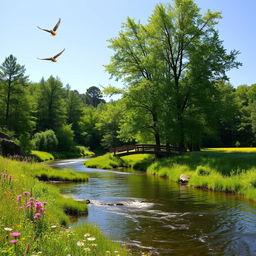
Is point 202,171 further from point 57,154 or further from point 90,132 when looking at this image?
point 90,132

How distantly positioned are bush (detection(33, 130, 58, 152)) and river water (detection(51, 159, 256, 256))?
41528 mm

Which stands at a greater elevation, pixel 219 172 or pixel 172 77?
pixel 172 77

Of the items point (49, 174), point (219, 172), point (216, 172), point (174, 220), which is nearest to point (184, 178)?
point (216, 172)

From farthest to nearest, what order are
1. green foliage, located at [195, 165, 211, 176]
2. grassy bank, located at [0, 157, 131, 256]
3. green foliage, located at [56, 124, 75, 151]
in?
green foliage, located at [56, 124, 75, 151] < green foliage, located at [195, 165, 211, 176] < grassy bank, located at [0, 157, 131, 256]

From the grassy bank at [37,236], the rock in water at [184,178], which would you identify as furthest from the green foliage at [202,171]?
the grassy bank at [37,236]

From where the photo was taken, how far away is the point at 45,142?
59875 mm

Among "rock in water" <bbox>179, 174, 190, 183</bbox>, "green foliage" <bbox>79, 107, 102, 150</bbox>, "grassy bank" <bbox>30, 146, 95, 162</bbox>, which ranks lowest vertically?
"rock in water" <bbox>179, 174, 190, 183</bbox>

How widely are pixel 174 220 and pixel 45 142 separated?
166 ft

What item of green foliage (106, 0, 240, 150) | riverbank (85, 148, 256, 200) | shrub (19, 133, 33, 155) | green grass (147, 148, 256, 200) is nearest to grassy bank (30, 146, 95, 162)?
shrub (19, 133, 33, 155)

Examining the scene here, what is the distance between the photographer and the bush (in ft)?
196

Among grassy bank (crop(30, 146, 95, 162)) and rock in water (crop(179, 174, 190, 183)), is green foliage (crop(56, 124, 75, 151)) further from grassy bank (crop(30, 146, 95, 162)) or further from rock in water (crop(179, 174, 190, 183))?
rock in water (crop(179, 174, 190, 183))

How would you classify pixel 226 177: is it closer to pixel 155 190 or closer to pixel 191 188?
pixel 191 188

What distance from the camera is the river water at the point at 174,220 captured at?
371 inches

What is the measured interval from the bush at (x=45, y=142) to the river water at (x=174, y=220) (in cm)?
4153
